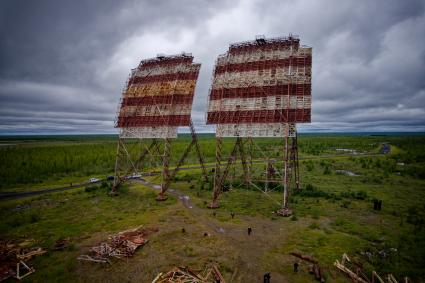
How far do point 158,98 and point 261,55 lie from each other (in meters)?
12.5

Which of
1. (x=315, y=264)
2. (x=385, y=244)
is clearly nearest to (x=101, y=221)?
(x=315, y=264)

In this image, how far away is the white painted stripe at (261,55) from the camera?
897 inches

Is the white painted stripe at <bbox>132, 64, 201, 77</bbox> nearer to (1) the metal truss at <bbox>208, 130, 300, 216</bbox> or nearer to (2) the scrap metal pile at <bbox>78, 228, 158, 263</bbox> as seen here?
(1) the metal truss at <bbox>208, 130, 300, 216</bbox>

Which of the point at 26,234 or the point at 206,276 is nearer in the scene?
the point at 206,276

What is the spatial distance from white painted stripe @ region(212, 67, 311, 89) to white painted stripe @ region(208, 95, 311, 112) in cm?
147

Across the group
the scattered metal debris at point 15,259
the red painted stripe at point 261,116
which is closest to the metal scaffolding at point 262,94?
the red painted stripe at point 261,116

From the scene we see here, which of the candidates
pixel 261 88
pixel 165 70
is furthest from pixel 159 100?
pixel 261 88

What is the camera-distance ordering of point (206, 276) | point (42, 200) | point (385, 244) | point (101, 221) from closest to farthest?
point (206, 276) < point (385, 244) < point (101, 221) < point (42, 200)

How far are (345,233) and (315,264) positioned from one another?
5.76 metres

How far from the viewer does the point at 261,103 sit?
904 inches

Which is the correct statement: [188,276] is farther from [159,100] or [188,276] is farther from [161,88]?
[161,88]

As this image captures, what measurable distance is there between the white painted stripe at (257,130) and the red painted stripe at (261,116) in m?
0.38

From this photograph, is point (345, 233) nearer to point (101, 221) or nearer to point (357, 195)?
point (357, 195)

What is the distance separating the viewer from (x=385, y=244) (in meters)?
15.1
